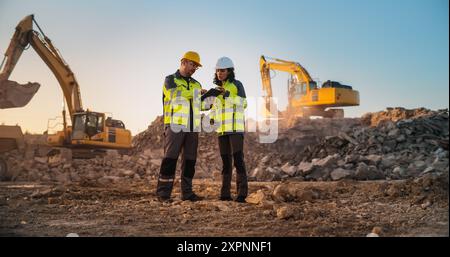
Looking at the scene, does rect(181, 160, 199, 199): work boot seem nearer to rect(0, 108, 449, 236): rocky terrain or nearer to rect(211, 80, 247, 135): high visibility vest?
rect(0, 108, 449, 236): rocky terrain

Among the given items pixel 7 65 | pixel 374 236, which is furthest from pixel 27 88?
pixel 374 236

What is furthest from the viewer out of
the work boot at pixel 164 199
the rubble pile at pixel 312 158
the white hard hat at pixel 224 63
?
the rubble pile at pixel 312 158

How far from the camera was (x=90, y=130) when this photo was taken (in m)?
13.1

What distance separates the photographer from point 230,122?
4.98 m

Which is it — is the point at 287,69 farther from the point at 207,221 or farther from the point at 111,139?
the point at 207,221

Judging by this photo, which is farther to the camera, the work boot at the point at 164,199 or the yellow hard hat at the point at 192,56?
the yellow hard hat at the point at 192,56

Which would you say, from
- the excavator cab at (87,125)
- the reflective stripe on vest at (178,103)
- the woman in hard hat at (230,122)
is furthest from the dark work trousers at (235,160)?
the excavator cab at (87,125)

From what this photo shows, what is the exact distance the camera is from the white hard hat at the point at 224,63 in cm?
508

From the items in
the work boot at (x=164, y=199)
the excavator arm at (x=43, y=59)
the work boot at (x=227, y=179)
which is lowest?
the work boot at (x=164, y=199)

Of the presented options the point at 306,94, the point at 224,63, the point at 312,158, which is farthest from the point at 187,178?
the point at 306,94

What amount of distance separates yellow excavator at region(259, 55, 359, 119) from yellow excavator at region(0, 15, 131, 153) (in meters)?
8.30

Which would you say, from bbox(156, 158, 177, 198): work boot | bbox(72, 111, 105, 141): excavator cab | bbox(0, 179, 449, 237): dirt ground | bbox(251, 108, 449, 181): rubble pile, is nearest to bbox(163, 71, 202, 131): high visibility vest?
bbox(156, 158, 177, 198): work boot

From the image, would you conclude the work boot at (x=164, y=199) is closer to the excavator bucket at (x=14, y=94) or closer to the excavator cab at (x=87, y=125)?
the excavator bucket at (x=14, y=94)

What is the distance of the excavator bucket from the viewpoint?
11039mm
